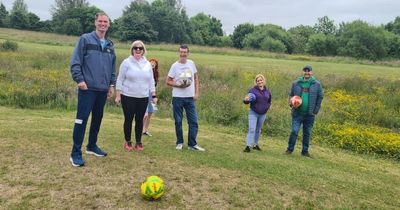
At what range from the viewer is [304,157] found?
9164mm

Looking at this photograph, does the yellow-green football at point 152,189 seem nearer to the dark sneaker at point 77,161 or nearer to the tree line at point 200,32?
the dark sneaker at point 77,161

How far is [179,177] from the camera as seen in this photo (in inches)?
254

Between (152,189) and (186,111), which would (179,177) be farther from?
(186,111)

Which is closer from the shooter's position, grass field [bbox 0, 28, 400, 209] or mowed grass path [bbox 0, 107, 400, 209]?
mowed grass path [bbox 0, 107, 400, 209]

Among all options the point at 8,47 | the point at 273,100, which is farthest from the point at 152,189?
the point at 8,47

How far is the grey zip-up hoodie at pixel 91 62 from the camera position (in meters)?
6.21

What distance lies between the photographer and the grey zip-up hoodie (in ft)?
20.4

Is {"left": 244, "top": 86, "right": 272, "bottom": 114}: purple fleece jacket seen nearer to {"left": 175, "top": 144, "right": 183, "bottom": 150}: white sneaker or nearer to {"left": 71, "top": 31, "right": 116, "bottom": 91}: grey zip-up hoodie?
{"left": 175, "top": 144, "right": 183, "bottom": 150}: white sneaker

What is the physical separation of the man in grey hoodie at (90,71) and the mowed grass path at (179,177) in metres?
0.67

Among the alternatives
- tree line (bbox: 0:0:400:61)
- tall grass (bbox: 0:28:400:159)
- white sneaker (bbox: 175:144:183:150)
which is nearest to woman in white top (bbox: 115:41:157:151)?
white sneaker (bbox: 175:144:183:150)

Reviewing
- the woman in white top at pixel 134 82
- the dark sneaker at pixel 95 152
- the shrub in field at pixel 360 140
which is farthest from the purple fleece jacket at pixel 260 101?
the shrub in field at pixel 360 140

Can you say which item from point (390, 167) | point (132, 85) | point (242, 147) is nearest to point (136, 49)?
point (132, 85)

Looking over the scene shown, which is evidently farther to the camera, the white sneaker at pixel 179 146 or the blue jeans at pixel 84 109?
the white sneaker at pixel 179 146

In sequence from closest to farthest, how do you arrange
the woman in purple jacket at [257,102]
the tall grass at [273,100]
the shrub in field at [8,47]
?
the woman in purple jacket at [257,102] < the tall grass at [273,100] < the shrub in field at [8,47]
